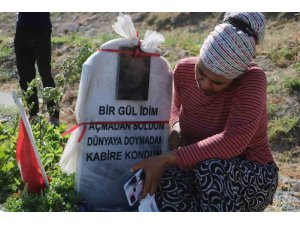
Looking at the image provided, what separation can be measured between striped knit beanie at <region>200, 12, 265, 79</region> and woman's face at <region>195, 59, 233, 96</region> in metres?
0.03

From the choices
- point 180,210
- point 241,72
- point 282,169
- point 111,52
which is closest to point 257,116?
point 241,72

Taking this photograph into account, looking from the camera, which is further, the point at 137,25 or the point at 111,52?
the point at 137,25

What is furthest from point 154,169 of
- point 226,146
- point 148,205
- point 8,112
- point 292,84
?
point 8,112

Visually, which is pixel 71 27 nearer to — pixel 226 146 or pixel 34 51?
pixel 34 51

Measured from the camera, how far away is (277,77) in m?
6.23

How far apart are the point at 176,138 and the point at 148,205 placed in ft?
1.92

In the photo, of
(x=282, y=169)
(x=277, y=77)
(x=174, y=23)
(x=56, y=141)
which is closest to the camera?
(x=56, y=141)

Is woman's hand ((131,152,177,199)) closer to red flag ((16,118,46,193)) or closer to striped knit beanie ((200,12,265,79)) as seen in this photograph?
striped knit beanie ((200,12,265,79))

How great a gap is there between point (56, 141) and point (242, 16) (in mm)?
1843

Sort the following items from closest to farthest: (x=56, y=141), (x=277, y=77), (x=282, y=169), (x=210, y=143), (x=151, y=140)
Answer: (x=210, y=143), (x=151, y=140), (x=56, y=141), (x=282, y=169), (x=277, y=77)

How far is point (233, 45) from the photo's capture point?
8.79ft

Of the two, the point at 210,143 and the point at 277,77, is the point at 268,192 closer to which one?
the point at 210,143

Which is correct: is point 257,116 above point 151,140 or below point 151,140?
above

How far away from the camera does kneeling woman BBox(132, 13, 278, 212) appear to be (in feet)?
8.78
